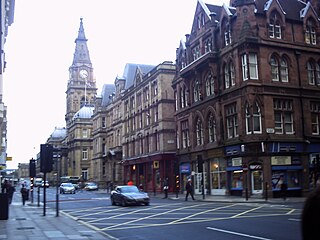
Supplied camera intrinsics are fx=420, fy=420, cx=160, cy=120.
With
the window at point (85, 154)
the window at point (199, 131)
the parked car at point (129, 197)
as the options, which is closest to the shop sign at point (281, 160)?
the window at point (199, 131)

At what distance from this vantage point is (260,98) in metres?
35.5

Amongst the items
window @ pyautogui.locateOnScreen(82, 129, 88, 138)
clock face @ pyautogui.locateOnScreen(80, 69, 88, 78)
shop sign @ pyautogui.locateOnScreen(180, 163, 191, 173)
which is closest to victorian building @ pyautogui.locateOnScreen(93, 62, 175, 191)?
shop sign @ pyautogui.locateOnScreen(180, 163, 191, 173)

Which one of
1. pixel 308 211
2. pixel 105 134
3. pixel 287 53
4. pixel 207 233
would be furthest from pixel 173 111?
pixel 308 211

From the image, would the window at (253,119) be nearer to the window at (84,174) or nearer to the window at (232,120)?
the window at (232,120)

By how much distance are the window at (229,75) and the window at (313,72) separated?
724cm

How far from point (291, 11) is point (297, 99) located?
8.97m

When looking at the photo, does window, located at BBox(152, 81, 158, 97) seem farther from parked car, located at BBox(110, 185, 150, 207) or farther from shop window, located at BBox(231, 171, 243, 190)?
parked car, located at BBox(110, 185, 150, 207)

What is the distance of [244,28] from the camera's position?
36625mm

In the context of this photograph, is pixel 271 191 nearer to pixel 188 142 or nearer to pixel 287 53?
pixel 287 53

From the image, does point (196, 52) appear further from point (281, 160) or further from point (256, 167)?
point (281, 160)

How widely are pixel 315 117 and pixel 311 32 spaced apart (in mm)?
8297

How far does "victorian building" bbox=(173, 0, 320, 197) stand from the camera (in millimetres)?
35188

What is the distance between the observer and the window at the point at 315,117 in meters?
38.2

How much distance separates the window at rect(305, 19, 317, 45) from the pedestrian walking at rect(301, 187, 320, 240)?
40.4m
